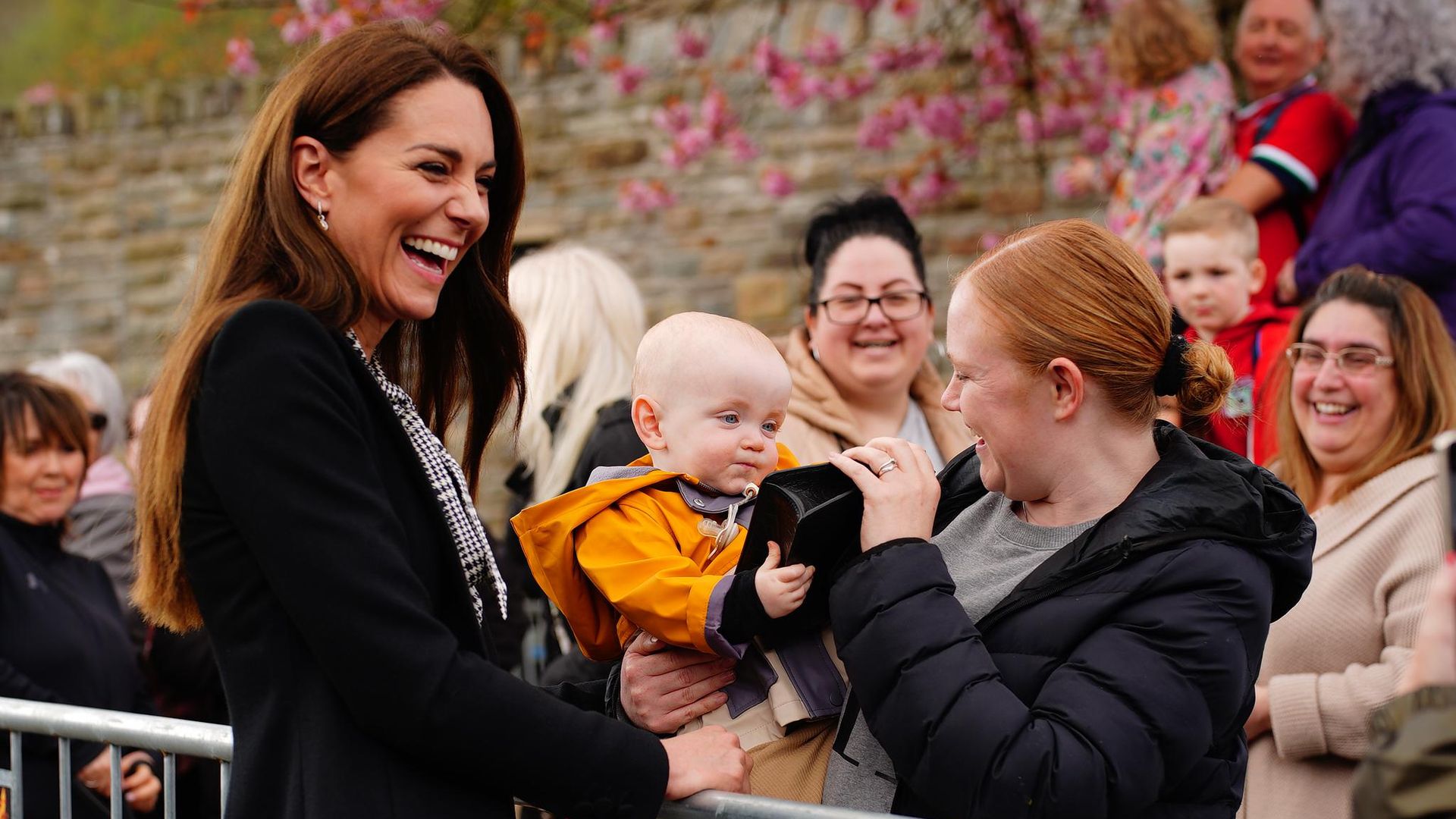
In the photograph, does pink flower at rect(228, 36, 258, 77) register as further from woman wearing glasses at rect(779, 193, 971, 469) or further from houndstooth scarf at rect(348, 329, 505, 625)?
houndstooth scarf at rect(348, 329, 505, 625)

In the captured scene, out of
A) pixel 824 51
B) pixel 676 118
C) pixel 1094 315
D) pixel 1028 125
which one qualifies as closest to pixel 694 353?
pixel 1094 315

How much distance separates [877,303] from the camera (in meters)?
4.05

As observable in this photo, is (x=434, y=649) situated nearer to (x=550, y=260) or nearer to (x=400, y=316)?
(x=400, y=316)

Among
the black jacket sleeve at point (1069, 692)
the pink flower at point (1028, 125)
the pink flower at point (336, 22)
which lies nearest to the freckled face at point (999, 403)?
the black jacket sleeve at point (1069, 692)

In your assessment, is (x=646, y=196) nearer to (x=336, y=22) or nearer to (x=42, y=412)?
(x=336, y=22)

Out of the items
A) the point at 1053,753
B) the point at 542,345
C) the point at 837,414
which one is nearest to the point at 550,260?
the point at 542,345

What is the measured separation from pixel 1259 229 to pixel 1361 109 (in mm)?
592

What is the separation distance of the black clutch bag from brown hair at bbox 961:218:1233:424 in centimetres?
37

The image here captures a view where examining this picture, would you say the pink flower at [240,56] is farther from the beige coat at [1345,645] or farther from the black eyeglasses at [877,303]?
the beige coat at [1345,645]

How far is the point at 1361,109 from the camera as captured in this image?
16.6 feet

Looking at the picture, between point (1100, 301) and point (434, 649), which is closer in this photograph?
point (434, 649)

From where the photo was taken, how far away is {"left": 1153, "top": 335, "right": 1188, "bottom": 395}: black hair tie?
89.0 inches

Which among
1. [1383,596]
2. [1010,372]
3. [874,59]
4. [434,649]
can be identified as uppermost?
[874,59]

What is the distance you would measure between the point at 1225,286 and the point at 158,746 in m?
3.54
